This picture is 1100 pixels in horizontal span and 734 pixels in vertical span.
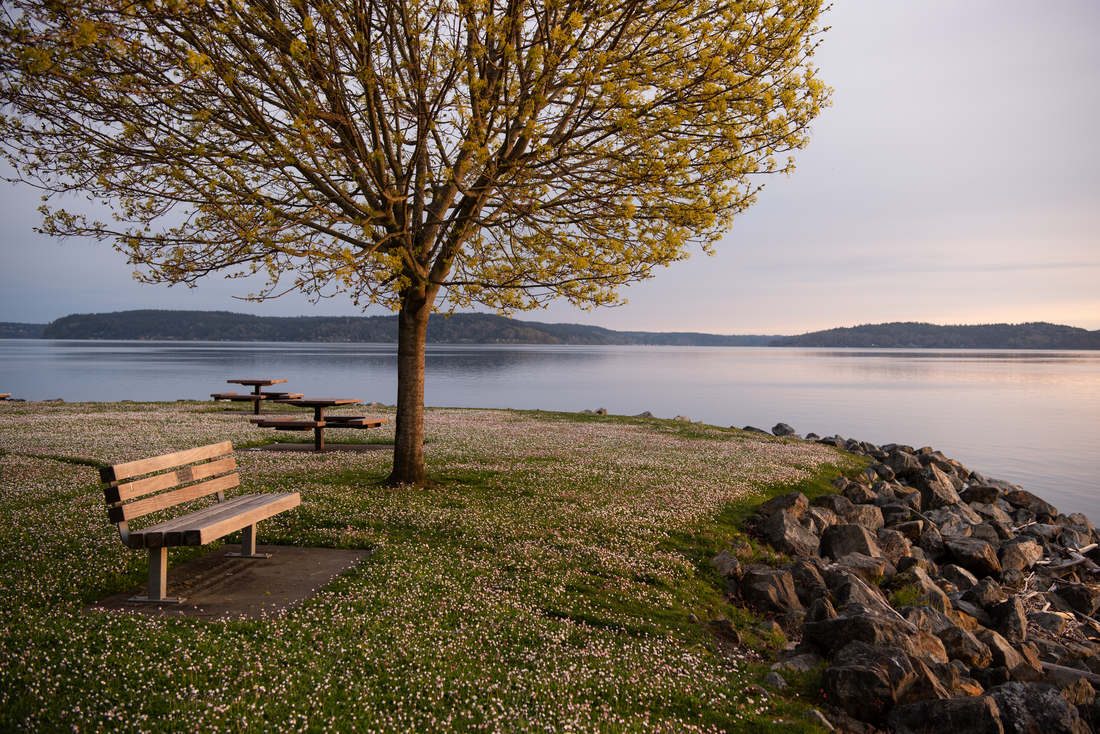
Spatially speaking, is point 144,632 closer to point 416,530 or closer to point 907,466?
point 416,530

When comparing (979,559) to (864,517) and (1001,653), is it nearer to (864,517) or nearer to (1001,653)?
(864,517)

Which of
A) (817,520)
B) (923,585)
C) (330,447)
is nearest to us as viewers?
(923,585)

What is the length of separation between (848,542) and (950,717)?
6.92 m

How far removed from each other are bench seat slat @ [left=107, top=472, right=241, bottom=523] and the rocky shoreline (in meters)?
7.94

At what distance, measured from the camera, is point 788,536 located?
12.2 metres

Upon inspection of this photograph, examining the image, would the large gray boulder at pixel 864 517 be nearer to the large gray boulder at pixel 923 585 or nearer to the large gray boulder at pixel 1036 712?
the large gray boulder at pixel 923 585

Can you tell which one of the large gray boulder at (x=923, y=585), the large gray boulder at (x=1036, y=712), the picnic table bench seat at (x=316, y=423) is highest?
the picnic table bench seat at (x=316, y=423)

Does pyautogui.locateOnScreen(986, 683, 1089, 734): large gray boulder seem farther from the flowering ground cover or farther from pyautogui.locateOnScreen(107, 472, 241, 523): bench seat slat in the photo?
pyautogui.locateOnScreen(107, 472, 241, 523): bench seat slat

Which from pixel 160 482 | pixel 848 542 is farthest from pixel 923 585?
pixel 160 482

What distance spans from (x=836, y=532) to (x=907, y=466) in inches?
474

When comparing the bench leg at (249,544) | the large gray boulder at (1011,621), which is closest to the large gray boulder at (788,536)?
the large gray boulder at (1011,621)

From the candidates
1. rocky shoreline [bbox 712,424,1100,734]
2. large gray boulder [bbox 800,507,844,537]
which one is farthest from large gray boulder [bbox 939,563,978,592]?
large gray boulder [bbox 800,507,844,537]

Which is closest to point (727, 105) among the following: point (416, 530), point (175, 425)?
point (416, 530)

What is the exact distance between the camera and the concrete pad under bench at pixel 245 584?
729 centimetres
